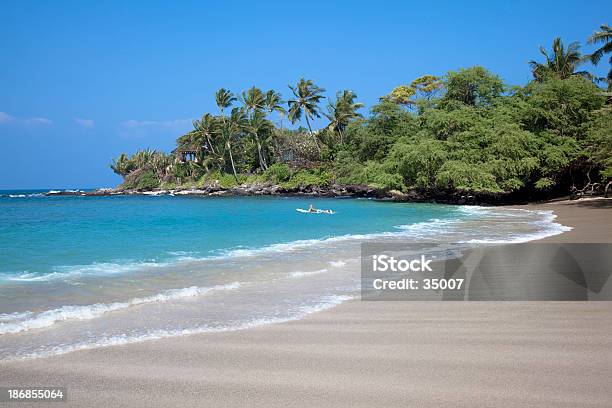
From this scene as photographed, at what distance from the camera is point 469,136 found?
112ft

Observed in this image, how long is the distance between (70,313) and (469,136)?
3324 centimetres

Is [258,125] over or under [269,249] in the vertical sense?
over

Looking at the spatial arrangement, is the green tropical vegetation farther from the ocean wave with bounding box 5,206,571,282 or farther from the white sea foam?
the white sea foam

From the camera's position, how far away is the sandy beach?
3104mm

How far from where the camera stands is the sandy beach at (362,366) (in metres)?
3.10

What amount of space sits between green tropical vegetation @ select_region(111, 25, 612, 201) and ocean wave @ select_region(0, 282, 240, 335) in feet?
69.0

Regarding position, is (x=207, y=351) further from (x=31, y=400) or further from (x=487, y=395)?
(x=487, y=395)

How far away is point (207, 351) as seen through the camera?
4117mm

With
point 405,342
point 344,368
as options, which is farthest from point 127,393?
point 405,342

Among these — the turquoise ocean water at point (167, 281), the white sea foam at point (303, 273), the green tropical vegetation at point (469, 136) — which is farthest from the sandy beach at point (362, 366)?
the green tropical vegetation at point (469, 136)

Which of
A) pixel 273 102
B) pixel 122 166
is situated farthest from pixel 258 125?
pixel 122 166

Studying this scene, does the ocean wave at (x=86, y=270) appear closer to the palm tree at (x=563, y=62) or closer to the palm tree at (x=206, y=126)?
the palm tree at (x=563, y=62)

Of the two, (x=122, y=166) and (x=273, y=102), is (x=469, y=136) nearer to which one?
(x=273, y=102)

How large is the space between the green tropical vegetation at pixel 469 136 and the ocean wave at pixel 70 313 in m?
21.0
